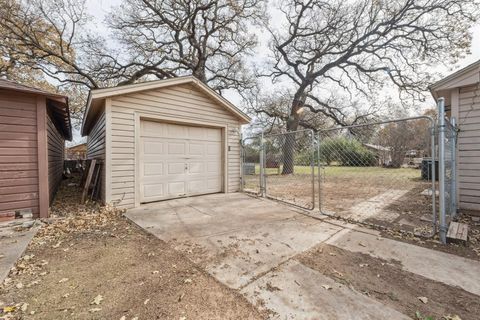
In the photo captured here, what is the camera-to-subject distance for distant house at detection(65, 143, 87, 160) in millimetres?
22656

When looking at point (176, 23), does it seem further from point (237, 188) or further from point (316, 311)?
point (316, 311)

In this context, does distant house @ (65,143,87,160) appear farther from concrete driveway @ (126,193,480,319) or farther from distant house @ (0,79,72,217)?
concrete driveway @ (126,193,480,319)

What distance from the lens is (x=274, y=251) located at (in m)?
2.89

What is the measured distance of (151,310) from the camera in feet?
5.91

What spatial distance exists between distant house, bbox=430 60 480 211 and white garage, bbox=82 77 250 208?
17.5 feet

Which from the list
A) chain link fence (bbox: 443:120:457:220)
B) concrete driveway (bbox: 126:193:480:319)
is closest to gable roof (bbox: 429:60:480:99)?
chain link fence (bbox: 443:120:457:220)

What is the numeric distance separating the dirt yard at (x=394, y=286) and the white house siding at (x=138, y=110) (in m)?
4.38

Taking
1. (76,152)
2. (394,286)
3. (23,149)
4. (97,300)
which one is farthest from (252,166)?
(76,152)

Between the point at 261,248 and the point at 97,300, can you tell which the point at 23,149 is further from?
the point at 261,248

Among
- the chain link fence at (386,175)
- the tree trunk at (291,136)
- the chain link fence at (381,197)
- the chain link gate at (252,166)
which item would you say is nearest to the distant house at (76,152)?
the chain link gate at (252,166)

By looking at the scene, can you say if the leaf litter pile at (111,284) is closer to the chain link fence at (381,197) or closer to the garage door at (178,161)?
the garage door at (178,161)

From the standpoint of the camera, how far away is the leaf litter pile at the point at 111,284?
70.6 inches

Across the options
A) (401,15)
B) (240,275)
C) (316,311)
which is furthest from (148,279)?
(401,15)

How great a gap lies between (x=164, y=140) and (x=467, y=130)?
718 cm
